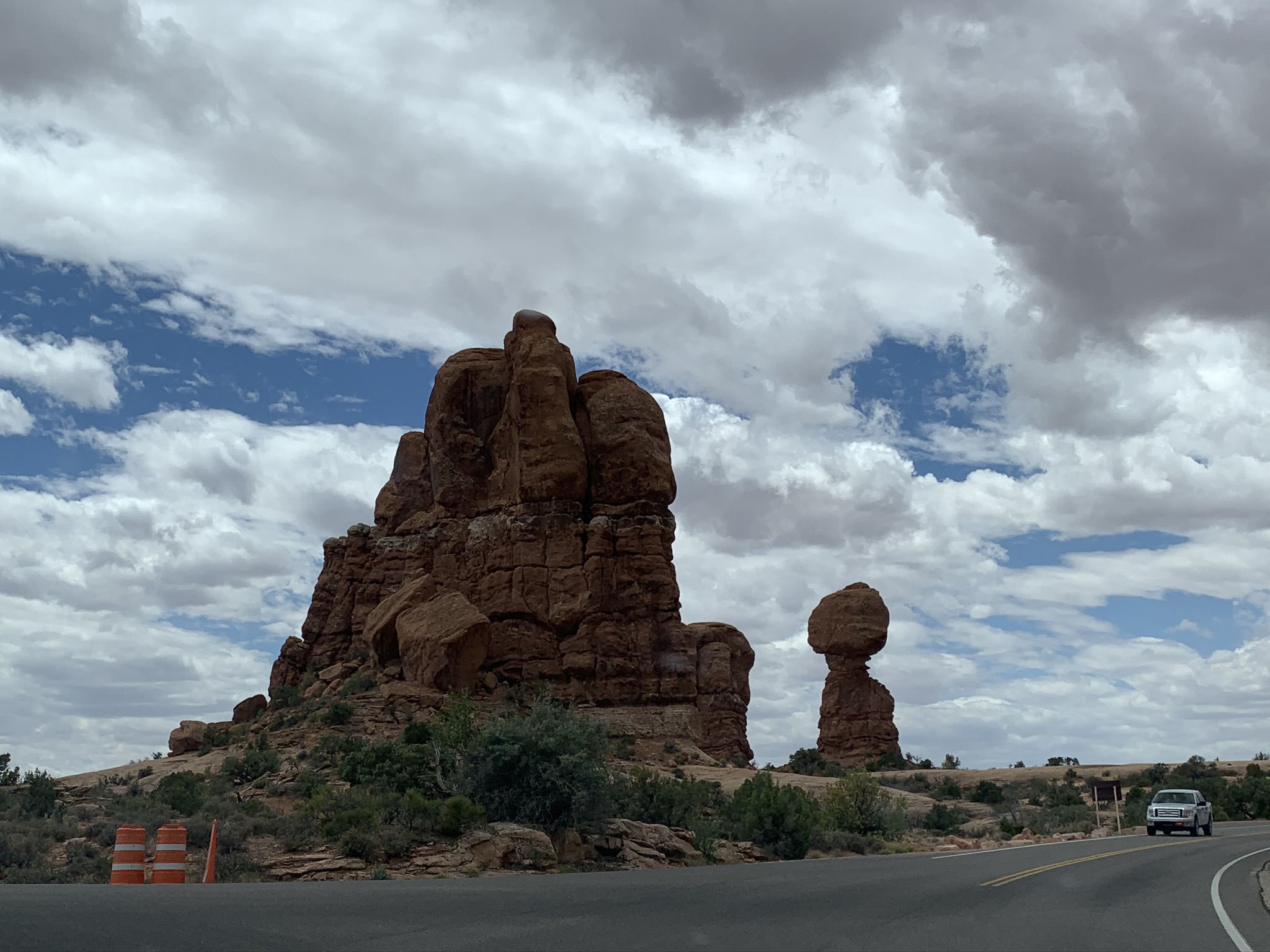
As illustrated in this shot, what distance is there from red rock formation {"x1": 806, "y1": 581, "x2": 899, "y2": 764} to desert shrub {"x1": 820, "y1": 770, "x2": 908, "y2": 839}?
36.7 meters

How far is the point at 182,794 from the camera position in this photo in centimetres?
3164

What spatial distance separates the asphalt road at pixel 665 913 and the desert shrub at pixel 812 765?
4615cm

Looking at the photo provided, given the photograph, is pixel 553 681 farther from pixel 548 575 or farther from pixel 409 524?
pixel 409 524

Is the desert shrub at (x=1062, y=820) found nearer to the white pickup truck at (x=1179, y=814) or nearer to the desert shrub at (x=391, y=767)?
the white pickup truck at (x=1179, y=814)

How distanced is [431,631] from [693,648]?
42.6ft

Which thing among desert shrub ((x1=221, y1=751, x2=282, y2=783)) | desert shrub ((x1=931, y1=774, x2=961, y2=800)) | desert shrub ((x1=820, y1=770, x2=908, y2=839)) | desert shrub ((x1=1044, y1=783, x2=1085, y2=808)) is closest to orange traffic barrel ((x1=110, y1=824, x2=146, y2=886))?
desert shrub ((x1=221, y1=751, x2=282, y2=783))

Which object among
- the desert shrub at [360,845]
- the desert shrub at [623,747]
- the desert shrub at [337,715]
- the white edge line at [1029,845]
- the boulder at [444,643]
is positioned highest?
the boulder at [444,643]

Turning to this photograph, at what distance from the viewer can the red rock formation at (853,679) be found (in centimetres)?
7425

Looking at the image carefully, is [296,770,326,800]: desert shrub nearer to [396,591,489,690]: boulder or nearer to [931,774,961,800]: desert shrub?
[396,591,489,690]: boulder

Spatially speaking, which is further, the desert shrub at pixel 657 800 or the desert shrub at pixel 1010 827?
the desert shrub at pixel 1010 827

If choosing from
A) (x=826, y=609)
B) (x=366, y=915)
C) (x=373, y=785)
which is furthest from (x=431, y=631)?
(x=366, y=915)

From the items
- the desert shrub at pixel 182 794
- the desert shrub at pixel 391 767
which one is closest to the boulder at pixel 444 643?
the desert shrub at pixel 391 767

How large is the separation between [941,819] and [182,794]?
27221 mm

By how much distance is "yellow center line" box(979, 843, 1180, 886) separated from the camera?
19953 mm
